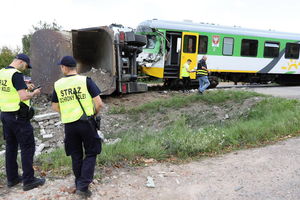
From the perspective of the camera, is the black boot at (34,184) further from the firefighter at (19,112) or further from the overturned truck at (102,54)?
the overturned truck at (102,54)

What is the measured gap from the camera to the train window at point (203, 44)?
38.7 ft

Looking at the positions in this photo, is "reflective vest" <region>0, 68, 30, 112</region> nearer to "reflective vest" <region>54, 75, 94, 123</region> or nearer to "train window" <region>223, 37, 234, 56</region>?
"reflective vest" <region>54, 75, 94, 123</region>

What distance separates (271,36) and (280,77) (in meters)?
2.72

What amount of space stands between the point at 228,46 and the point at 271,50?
2576mm

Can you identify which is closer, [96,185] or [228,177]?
[96,185]

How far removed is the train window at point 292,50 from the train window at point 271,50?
71cm

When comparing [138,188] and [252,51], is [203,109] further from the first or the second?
[252,51]

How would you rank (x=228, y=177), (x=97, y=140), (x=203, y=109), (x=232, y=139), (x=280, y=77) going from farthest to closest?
1. (x=280, y=77)
2. (x=203, y=109)
3. (x=232, y=139)
4. (x=228, y=177)
5. (x=97, y=140)

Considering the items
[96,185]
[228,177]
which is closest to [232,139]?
[228,177]

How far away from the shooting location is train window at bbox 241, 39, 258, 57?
12.8 metres

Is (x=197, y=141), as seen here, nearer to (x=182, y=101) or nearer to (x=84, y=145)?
(x=84, y=145)

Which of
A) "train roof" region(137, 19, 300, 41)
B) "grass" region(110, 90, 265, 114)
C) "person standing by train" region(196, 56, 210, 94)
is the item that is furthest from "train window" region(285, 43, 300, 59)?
"grass" region(110, 90, 265, 114)

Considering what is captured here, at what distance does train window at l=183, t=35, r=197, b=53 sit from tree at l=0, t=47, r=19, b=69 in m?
11.1

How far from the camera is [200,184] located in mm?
3332
